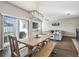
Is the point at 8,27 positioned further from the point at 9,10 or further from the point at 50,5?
the point at 50,5

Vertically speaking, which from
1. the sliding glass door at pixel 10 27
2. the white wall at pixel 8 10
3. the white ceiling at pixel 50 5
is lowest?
the sliding glass door at pixel 10 27

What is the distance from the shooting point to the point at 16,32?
17.0ft

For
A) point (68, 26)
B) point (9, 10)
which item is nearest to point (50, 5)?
point (9, 10)

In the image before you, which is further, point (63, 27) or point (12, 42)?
point (63, 27)

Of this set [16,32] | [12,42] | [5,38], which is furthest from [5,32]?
[12,42]

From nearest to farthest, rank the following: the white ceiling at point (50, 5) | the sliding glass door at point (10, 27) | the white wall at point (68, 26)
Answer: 1. the white ceiling at point (50, 5)
2. the sliding glass door at point (10, 27)
3. the white wall at point (68, 26)

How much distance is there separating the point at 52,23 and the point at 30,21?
459 centimetres

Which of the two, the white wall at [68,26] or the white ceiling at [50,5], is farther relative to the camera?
the white wall at [68,26]

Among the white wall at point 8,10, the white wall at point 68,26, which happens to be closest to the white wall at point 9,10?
the white wall at point 8,10

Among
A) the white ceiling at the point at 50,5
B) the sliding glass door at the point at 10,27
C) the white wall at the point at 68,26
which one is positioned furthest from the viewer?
the white wall at the point at 68,26

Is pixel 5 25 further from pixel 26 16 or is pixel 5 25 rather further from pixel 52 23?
pixel 52 23

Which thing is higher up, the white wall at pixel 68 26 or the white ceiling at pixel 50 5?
the white ceiling at pixel 50 5

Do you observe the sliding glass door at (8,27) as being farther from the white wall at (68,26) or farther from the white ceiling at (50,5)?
the white wall at (68,26)

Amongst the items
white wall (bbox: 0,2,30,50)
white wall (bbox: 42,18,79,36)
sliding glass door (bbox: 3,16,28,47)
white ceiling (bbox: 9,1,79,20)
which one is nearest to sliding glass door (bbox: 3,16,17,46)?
sliding glass door (bbox: 3,16,28,47)
